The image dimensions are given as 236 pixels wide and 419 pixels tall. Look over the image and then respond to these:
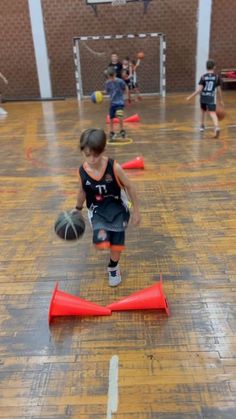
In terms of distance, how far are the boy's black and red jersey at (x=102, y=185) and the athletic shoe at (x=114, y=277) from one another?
0.60 m

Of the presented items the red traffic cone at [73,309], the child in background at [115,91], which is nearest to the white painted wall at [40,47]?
the child in background at [115,91]

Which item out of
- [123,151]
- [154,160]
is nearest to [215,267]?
[154,160]

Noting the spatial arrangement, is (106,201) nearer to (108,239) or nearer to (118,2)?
(108,239)

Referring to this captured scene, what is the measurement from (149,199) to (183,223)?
0.81m

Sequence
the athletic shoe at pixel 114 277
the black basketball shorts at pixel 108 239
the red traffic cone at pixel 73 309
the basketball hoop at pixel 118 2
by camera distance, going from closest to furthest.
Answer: the red traffic cone at pixel 73 309 → the black basketball shorts at pixel 108 239 → the athletic shoe at pixel 114 277 → the basketball hoop at pixel 118 2

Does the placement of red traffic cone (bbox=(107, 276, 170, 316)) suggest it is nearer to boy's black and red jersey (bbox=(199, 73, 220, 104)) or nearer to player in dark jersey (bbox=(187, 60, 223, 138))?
player in dark jersey (bbox=(187, 60, 223, 138))

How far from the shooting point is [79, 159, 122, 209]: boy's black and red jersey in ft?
9.75

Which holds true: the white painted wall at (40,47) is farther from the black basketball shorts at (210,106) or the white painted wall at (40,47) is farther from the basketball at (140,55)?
the black basketball shorts at (210,106)

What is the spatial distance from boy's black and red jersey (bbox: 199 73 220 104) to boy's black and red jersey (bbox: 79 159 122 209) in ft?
17.7

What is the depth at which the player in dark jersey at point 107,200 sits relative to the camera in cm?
297

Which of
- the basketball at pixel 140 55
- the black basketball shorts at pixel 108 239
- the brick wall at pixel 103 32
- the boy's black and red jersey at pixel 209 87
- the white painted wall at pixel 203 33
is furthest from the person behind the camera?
the brick wall at pixel 103 32

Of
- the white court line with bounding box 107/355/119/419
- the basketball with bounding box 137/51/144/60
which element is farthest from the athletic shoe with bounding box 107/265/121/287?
the basketball with bounding box 137/51/144/60

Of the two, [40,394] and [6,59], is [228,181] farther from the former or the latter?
[6,59]

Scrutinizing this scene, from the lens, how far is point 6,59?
46.4ft
